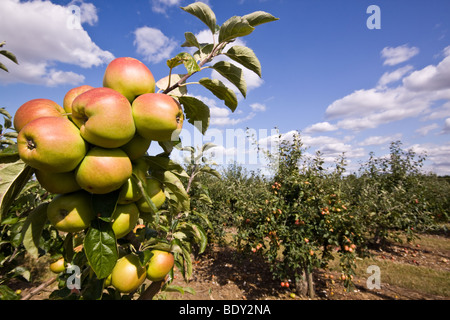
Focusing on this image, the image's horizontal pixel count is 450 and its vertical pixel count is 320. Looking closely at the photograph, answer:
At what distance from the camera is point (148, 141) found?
3.00 ft

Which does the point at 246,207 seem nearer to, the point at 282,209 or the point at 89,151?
the point at 282,209

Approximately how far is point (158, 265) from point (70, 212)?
25.8 inches

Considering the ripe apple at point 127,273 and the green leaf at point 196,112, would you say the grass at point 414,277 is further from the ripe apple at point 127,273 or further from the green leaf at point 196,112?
the green leaf at point 196,112

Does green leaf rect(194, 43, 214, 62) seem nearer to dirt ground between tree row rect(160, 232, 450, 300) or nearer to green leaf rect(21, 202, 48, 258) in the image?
green leaf rect(21, 202, 48, 258)

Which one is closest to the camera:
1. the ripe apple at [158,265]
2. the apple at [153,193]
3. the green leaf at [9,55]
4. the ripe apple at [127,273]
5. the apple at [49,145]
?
the apple at [49,145]

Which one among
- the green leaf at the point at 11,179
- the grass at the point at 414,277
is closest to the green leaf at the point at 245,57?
the green leaf at the point at 11,179

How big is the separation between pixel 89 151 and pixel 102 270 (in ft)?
1.44

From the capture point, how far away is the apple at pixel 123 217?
893 mm

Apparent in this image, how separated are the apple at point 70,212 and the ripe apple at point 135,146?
23 centimetres

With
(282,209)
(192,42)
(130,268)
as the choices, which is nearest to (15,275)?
(130,268)

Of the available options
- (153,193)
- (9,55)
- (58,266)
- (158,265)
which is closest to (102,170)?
(153,193)

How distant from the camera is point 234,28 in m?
0.95

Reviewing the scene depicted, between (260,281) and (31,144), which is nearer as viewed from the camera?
(31,144)

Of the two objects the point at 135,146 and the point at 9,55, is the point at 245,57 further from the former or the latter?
the point at 9,55
